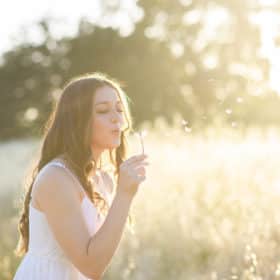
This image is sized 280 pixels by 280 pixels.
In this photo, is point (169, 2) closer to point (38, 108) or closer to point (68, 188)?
point (38, 108)

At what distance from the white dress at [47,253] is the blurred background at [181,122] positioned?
45cm

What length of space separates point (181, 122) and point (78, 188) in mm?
1226

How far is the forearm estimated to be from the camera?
2.67 meters

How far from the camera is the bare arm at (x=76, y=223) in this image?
2.68 metres

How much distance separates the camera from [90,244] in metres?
2.71

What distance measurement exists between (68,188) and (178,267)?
3583mm

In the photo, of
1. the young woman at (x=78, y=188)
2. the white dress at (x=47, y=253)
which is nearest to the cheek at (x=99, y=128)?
the young woman at (x=78, y=188)

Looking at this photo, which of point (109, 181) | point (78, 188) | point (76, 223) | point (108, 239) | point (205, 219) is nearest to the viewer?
point (108, 239)

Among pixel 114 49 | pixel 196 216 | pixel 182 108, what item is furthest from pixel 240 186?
pixel 114 49

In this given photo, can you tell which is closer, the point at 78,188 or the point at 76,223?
the point at 76,223

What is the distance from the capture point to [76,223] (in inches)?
109

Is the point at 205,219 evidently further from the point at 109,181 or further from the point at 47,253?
the point at 47,253

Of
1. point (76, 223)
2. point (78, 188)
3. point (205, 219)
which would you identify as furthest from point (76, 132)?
point (205, 219)

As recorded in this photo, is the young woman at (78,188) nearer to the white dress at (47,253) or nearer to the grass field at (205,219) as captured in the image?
the white dress at (47,253)
